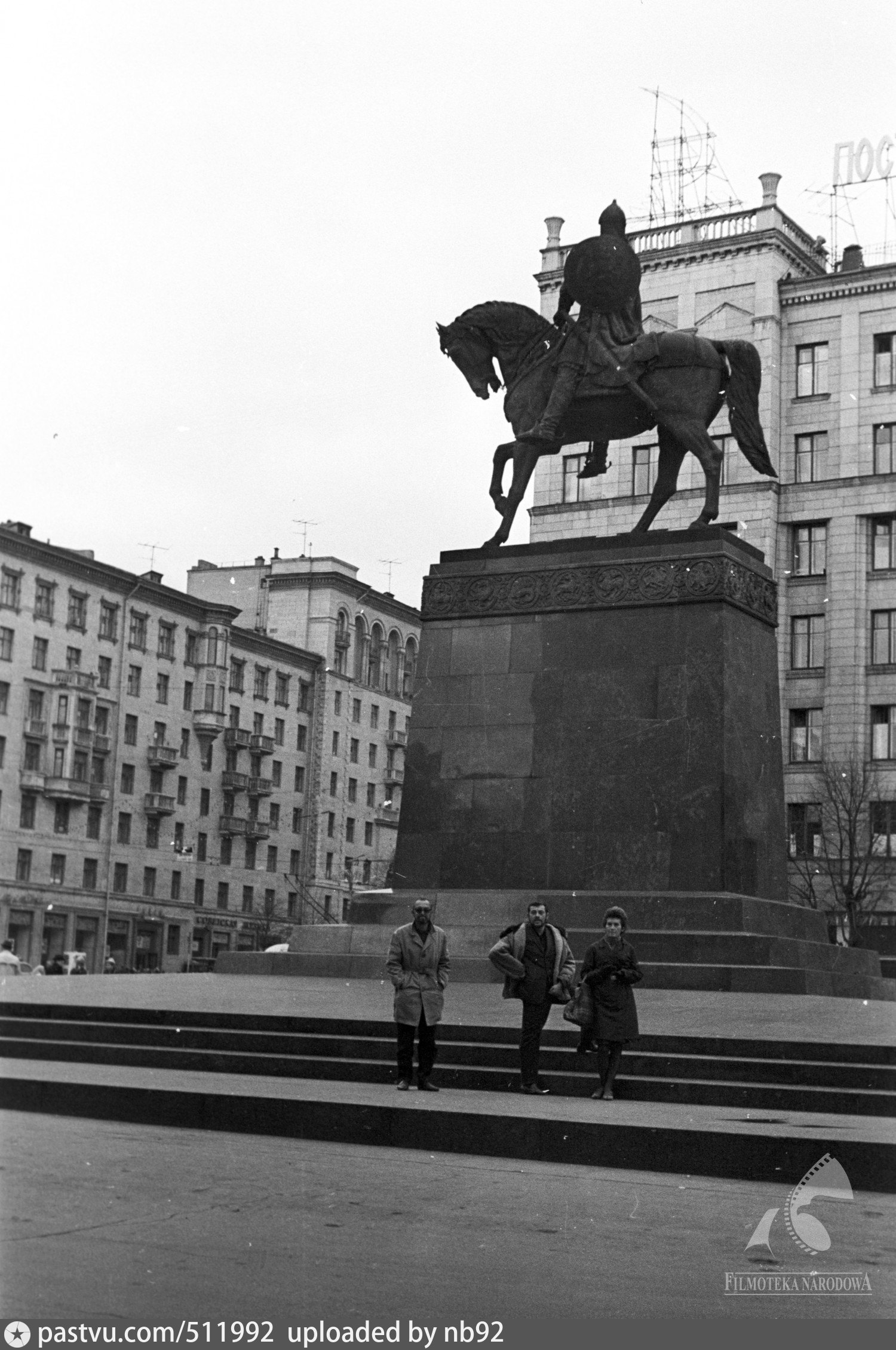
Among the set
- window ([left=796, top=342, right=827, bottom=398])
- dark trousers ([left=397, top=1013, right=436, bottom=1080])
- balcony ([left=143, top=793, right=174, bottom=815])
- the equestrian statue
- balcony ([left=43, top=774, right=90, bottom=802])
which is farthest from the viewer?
balcony ([left=143, top=793, right=174, bottom=815])

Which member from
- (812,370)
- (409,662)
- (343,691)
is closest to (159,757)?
(343,691)

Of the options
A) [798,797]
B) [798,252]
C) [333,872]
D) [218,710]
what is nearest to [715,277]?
[798,252]

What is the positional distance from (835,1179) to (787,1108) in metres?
2.38

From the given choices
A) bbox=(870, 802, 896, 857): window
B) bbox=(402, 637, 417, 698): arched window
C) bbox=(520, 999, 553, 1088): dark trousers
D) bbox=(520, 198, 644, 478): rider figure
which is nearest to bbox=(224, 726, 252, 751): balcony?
bbox=(402, 637, 417, 698): arched window

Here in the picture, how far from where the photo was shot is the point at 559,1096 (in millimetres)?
13766

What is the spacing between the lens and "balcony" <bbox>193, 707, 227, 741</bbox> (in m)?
84.1

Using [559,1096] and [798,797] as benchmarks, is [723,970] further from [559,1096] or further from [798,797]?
[798,797]

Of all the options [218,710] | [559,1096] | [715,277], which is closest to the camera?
[559,1096]

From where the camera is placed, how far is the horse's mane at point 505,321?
77.3 ft

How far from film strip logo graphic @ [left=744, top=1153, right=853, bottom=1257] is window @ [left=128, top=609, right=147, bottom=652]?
66051 millimetres

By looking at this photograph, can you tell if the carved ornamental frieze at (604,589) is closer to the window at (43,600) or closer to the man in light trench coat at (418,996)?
the man in light trench coat at (418,996)

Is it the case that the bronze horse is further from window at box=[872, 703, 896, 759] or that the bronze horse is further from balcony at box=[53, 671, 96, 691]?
balcony at box=[53, 671, 96, 691]

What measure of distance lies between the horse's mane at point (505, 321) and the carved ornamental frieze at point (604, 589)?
10.8 feet

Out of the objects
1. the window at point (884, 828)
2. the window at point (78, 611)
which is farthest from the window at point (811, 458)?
the window at point (78, 611)
